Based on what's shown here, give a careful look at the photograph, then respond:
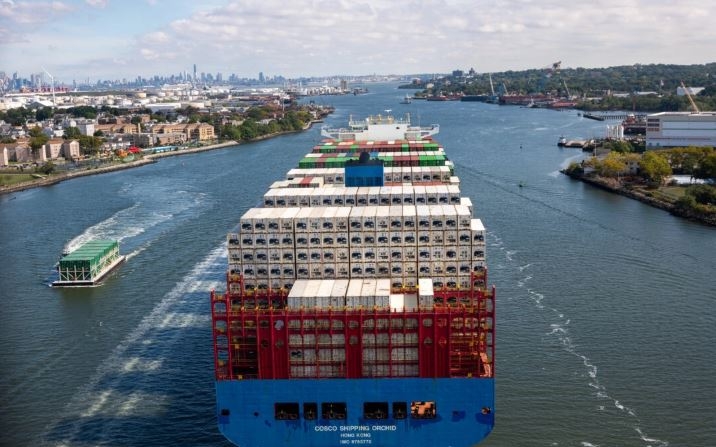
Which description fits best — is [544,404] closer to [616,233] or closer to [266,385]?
[266,385]

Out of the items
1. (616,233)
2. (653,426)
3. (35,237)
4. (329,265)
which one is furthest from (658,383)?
(35,237)

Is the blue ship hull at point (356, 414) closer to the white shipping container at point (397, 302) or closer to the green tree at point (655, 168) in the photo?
the white shipping container at point (397, 302)

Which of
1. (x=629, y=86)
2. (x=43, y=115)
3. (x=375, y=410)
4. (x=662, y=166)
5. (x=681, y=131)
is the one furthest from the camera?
(x=629, y=86)

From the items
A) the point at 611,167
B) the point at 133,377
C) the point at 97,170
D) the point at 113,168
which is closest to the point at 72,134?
the point at 113,168

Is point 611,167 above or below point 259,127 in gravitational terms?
below

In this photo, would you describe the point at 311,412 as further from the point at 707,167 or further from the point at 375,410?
the point at 707,167

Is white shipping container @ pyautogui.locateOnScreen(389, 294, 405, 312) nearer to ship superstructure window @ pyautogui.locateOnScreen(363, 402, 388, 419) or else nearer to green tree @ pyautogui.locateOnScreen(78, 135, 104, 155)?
ship superstructure window @ pyautogui.locateOnScreen(363, 402, 388, 419)
